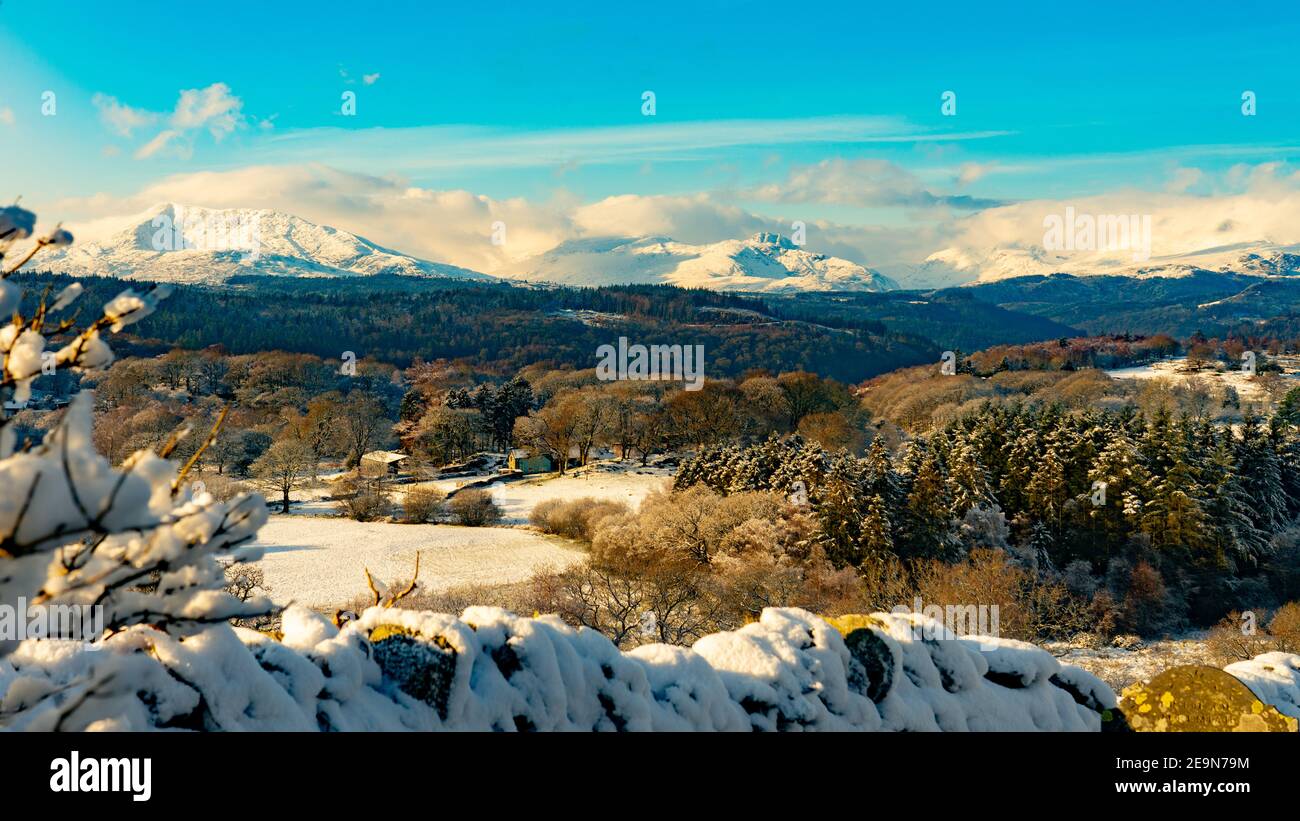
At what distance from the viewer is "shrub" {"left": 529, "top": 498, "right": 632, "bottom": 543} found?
54.0m

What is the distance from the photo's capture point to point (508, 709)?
212 inches

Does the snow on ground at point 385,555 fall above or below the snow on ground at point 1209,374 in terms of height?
below

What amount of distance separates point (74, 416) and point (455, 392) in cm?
8720

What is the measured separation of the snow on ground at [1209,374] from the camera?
9169 cm

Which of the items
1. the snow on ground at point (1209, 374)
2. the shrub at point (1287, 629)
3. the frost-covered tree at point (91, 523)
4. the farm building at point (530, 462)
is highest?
the snow on ground at point (1209, 374)

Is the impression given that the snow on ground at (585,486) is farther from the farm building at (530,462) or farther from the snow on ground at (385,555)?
the snow on ground at (385,555)

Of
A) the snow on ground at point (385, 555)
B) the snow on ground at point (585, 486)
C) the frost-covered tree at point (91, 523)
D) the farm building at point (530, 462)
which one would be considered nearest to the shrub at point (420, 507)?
the snow on ground at point (385, 555)

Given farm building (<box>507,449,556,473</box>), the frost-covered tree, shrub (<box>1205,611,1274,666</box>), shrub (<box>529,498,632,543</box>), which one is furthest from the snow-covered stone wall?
farm building (<box>507,449,556,473</box>)

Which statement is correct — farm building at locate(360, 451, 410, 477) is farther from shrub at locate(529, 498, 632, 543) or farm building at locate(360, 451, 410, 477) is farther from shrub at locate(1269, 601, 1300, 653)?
shrub at locate(1269, 601, 1300, 653)

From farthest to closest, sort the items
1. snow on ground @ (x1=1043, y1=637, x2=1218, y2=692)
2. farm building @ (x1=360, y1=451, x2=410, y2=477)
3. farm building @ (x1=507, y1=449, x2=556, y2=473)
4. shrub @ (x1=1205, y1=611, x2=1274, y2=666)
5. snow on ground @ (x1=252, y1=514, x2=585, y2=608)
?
farm building @ (x1=507, y1=449, x2=556, y2=473), farm building @ (x1=360, y1=451, x2=410, y2=477), snow on ground @ (x1=252, y1=514, x2=585, y2=608), shrub @ (x1=1205, y1=611, x2=1274, y2=666), snow on ground @ (x1=1043, y1=637, x2=1218, y2=692)

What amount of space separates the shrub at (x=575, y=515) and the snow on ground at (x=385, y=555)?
1529 millimetres

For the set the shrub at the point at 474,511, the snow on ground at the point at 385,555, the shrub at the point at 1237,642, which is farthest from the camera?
the shrub at the point at 474,511

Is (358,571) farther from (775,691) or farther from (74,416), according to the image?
(74,416)

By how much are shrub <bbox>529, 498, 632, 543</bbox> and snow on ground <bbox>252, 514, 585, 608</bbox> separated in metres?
1.53
